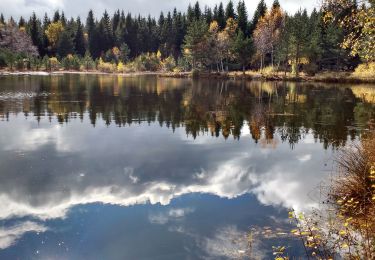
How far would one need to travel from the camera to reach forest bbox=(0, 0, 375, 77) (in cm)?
8375

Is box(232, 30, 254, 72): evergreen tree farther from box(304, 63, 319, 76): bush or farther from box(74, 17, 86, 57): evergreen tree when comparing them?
box(74, 17, 86, 57): evergreen tree

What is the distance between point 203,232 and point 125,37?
147 meters

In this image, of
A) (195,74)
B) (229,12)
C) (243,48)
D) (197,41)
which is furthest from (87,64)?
(243,48)

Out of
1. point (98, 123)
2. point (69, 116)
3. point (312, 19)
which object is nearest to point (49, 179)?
point (98, 123)

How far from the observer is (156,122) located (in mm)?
27453

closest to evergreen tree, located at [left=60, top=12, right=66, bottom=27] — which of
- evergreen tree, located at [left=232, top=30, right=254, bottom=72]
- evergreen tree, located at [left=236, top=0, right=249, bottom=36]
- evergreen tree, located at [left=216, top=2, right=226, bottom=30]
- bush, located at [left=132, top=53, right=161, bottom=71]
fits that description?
bush, located at [left=132, top=53, right=161, bottom=71]

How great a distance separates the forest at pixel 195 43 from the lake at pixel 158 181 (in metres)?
25.2

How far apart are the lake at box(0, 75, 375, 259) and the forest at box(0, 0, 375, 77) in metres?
25.2

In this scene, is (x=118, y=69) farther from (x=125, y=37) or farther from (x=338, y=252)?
(x=338, y=252)

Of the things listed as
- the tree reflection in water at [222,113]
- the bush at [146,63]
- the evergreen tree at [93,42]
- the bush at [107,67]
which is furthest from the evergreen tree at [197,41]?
the evergreen tree at [93,42]

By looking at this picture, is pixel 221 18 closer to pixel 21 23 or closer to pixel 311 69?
pixel 311 69

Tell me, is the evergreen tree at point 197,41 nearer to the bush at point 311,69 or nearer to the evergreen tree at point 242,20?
the evergreen tree at point 242,20

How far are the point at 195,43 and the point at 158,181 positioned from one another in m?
88.3

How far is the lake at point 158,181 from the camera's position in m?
9.66
